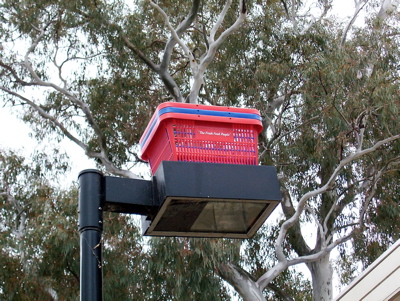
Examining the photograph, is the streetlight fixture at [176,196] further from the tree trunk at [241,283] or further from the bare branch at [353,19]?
the bare branch at [353,19]

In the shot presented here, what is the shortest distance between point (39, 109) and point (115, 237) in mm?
3512

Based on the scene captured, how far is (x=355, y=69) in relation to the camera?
38.4ft

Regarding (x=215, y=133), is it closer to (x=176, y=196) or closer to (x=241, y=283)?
(x=176, y=196)

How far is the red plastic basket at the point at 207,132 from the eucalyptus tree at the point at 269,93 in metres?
7.85

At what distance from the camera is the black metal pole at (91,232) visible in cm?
174

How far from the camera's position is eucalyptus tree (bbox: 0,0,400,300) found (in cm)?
1079

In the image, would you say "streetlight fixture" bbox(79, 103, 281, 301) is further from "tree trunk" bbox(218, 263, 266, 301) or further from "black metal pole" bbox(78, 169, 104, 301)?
"tree trunk" bbox(218, 263, 266, 301)

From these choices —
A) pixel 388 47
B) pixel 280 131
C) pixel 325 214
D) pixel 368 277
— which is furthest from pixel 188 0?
pixel 368 277

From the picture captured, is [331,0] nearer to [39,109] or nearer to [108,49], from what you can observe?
[108,49]

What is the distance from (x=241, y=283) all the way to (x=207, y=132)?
28.4ft

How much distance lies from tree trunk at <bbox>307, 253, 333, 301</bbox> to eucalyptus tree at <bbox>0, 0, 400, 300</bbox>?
2 centimetres

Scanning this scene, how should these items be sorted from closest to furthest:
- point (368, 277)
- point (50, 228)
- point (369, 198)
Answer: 1. point (368, 277)
2. point (50, 228)
3. point (369, 198)

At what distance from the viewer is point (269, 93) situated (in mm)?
12039

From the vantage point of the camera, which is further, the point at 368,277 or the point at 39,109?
the point at 39,109
